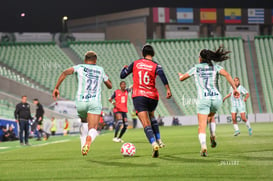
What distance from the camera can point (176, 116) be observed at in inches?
1980

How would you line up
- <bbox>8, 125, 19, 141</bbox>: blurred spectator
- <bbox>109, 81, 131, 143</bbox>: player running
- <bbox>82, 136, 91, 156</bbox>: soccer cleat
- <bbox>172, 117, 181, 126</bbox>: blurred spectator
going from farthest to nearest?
1. <bbox>172, 117, 181, 126</bbox>: blurred spectator
2. <bbox>8, 125, 19, 141</bbox>: blurred spectator
3. <bbox>109, 81, 131, 143</bbox>: player running
4. <bbox>82, 136, 91, 156</bbox>: soccer cleat

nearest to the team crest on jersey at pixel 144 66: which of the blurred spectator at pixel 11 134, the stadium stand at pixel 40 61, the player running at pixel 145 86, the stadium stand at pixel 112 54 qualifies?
the player running at pixel 145 86

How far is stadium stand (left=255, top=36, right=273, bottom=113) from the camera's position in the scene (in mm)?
56084

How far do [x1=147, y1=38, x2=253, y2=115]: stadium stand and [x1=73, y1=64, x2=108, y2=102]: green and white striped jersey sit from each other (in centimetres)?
4155

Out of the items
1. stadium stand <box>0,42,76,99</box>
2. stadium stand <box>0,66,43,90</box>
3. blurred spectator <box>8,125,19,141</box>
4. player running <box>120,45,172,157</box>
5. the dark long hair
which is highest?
stadium stand <box>0,42,76,99</box>

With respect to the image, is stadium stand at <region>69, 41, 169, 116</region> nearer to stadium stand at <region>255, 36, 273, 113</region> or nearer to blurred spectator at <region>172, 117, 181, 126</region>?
blurred spectator at <region>172, 117, 181, 126</region>

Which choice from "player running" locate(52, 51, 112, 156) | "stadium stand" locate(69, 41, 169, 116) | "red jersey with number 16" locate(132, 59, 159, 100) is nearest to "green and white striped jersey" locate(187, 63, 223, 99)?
"red jersey with number 16" locate(132, 59, 159, 100)

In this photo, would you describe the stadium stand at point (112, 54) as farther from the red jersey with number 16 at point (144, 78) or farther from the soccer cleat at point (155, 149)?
the soccer cleat at point (155, 149)

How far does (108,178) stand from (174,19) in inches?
2265

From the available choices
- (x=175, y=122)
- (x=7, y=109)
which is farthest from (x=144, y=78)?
(x=175, y=122)

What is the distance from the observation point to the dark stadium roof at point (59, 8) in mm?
60406

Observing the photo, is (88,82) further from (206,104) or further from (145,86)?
(206,104)

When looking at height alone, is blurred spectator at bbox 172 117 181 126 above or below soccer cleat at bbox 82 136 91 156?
above

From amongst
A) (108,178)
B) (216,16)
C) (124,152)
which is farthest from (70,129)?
(216,16)
